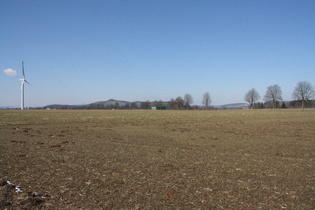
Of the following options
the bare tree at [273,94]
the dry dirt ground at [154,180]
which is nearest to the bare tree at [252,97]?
the bare tree at [273,94]

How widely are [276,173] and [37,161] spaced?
10.6m

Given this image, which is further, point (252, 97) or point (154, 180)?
point (252, 97)

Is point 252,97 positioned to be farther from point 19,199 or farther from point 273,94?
point 19,199

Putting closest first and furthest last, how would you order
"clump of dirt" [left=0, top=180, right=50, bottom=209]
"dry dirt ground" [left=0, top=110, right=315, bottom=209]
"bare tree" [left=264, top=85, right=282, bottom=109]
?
"clump of dirt" [left=0, top=180, right=50, bottom=209] < "dry dirt ground" [left=0, top=110, right=315, bottom=209] < "bare tree" [left=264, top=85, right=282, bottom=109]

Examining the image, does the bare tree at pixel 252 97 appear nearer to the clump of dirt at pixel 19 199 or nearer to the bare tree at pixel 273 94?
the bare tree at pixel 273 94

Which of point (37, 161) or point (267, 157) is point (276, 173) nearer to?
point (267, 157)

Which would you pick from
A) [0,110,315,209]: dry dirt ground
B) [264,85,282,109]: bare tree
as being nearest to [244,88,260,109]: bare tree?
[264,85,282,109]: bare tree

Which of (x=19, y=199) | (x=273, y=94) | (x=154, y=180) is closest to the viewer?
(x=19, y=199)

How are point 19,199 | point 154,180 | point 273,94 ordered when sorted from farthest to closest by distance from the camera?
1. point 273,94
2. point 154,180
3. point 19,199

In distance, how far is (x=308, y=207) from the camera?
6.24 metres

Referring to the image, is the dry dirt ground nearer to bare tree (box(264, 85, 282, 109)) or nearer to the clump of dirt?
the clump of dirt

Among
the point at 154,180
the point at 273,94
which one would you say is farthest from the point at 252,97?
the point at 154,180

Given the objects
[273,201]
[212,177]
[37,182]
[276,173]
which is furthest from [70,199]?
[276,173]

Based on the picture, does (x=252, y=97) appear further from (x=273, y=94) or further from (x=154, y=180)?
(x=154, y=180)
